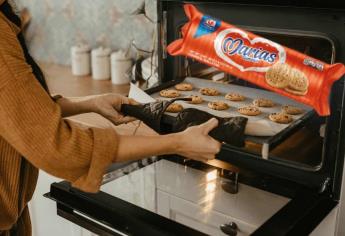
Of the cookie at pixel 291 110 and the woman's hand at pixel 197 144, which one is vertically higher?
the cookie at pixel 291 110

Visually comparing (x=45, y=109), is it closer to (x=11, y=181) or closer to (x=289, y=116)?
(x=11, y=181)

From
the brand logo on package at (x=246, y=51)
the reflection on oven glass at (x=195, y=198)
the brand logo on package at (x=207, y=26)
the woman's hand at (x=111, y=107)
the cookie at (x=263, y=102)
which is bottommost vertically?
the reflection on oven glass at (x=195, y=198)

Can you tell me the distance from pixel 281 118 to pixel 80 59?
127 centimetres

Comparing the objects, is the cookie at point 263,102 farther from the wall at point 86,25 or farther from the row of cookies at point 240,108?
the wall at point 86,25

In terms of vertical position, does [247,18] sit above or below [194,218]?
above

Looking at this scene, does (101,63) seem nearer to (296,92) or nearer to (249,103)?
(249,103)

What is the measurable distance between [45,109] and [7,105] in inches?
2.4

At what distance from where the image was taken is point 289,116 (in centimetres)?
100

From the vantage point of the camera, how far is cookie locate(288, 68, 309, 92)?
0.94 m

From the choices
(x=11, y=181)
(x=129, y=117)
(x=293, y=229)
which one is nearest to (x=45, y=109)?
(x=11, y=181)

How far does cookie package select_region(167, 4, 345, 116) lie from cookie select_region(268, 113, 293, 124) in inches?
2.0

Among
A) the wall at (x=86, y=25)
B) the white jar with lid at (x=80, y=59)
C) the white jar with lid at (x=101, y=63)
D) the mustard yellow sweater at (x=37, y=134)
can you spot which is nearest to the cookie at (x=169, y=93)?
the mustard yellow sweater at (x=37, y=134)

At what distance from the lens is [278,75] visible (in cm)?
96

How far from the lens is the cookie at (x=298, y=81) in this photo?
3.07 ft
